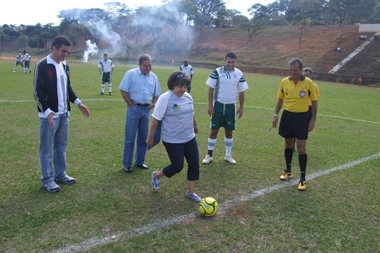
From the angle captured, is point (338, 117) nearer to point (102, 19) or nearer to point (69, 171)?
point (69, 171)

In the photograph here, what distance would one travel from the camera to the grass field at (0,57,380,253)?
3.74 m

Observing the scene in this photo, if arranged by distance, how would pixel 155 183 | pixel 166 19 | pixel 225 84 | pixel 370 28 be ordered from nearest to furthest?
1. pixel 155 183
2. pixel 225 84
3. pixel 370 28
4. pixel 166 19

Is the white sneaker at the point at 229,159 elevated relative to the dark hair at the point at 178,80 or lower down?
lower down

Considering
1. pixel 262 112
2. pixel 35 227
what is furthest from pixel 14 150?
pixel 262 112

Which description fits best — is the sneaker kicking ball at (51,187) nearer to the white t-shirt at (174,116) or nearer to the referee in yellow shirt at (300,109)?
the white t-shirt at (174,116)

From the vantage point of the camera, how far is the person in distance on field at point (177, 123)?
173 inches

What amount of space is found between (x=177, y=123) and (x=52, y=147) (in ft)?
7.19

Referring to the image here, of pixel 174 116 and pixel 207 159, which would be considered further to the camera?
pixel 207 159

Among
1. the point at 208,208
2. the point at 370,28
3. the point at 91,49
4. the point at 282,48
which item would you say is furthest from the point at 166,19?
the point at 208,208

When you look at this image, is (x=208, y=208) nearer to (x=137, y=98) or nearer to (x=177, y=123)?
(x=177, y=123)

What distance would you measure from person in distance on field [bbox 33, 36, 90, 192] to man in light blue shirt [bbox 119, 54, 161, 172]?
996mm

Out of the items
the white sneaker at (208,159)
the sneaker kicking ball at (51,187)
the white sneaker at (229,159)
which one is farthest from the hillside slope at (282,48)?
the sneaker kicking ball at (51,187)

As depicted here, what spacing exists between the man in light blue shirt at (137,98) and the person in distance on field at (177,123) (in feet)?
4.17

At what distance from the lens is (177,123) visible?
4500mm
